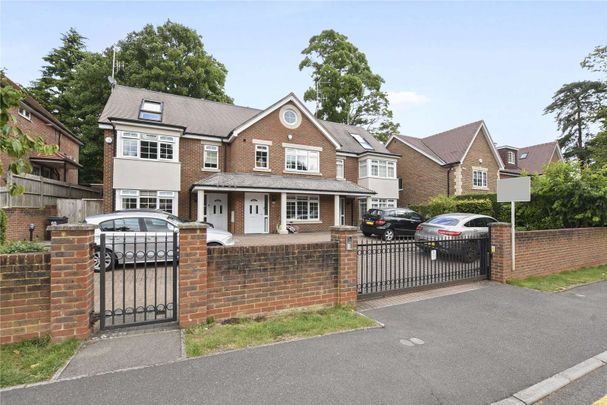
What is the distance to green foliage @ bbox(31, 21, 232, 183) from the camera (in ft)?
92.0

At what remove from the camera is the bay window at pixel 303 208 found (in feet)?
62.6

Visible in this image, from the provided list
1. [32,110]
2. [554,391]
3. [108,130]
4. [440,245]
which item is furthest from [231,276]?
[32,110]

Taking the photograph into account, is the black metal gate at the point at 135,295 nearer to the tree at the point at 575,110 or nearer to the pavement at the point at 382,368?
the pavement at the point at 382,368

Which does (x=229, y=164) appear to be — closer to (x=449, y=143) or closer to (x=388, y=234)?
(x=388, y=234)

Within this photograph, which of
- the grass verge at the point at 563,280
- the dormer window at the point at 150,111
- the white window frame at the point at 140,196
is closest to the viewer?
the grass verge at the point at 563,280

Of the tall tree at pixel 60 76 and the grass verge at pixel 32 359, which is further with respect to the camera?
the tall tree at pixel 60 76

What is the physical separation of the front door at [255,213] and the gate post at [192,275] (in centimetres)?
1339

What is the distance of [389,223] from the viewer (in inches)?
591

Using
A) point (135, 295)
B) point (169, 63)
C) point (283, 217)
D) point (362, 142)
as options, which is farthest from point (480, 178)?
point (169, 63)

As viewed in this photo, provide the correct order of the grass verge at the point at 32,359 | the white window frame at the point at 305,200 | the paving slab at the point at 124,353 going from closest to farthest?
the grass verge at the point at 32,359 → the paving slab at the point at 124,353 → the white window frame at the point at 305,200

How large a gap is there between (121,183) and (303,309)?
45.0 ft

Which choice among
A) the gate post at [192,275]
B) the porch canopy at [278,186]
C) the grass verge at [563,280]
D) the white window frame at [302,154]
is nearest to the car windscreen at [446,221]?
the grass verge at [563,280]

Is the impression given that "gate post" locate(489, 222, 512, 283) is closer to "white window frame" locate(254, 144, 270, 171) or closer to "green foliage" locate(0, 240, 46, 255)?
"green foliage" locate(0, 240, 46, 255)

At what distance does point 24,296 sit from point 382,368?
4.32 meters
